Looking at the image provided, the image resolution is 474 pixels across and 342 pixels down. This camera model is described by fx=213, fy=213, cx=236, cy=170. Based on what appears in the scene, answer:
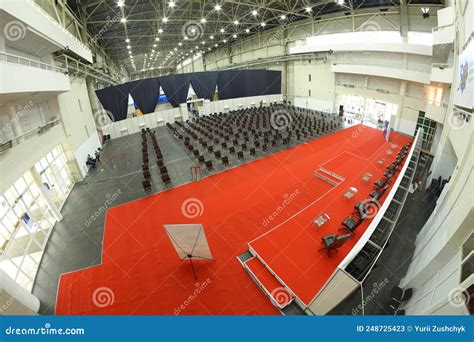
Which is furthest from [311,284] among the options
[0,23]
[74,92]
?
[74,92]

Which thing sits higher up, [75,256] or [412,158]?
[412,158]

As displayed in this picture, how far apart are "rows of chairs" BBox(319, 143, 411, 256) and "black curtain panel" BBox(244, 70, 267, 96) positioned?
63.6ft

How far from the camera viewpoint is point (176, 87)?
2175 cm

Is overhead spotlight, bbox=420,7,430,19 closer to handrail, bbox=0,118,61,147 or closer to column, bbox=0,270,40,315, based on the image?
handrail, bbox=0,118,61,147

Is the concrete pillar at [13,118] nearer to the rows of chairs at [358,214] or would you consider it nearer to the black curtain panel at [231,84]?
the rows of chairs at [358,214]

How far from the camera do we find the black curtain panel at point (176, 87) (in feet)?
69.5

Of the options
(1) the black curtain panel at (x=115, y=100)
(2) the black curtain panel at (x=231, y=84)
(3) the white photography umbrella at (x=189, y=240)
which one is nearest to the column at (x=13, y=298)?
(3) the white photography umbrella at (x=189, y=240)

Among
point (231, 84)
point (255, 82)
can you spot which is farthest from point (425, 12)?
point (231, 84)

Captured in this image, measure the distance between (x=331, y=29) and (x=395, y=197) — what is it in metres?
19.0

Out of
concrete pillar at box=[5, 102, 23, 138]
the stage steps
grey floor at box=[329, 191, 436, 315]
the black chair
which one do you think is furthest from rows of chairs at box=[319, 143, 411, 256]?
concrete pillar at box=[5, 102, 23, 138]

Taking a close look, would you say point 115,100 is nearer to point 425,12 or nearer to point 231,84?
point 231,84

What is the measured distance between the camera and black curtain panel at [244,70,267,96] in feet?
83.0

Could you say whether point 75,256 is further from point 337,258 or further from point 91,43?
point 91,43

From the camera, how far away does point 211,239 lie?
23.2 ft
